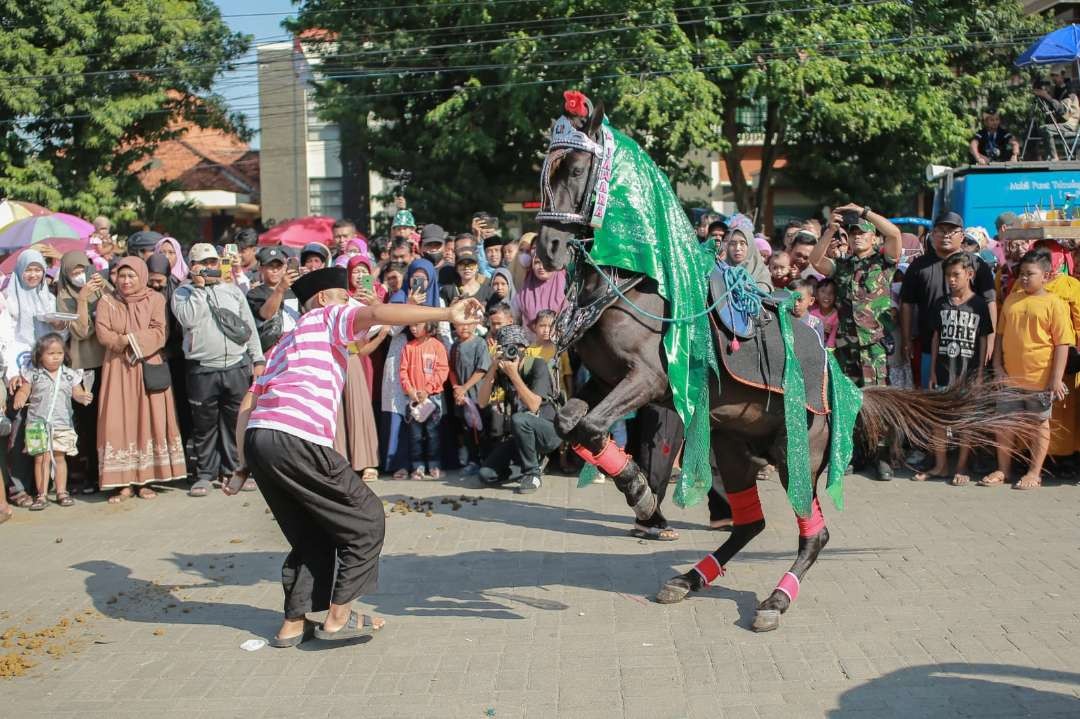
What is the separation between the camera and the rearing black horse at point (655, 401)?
18.1 feet

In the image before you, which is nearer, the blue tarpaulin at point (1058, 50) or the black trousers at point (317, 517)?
the black trousers at point (317, 517)

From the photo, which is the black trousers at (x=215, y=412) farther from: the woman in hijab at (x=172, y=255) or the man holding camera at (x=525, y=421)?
the man holding camera at (x=525, y=421)

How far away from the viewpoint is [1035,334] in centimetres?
931

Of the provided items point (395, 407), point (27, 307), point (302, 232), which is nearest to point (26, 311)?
point (27, 307)

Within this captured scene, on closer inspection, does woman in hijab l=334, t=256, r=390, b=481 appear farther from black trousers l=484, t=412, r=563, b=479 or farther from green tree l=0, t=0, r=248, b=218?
green tree l=0, t=0, r=248, b=218

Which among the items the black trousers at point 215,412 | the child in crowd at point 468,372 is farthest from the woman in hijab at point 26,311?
the child in crowd at point 468,372

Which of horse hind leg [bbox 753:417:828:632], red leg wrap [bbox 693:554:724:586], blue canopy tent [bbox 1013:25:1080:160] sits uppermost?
blue canopy tent [bbox 1013:25:1080:160]

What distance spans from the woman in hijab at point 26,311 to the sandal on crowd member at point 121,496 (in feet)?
2.60

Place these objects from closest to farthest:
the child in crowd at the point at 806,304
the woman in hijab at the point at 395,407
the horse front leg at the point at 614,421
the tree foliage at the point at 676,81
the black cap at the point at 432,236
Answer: the horse front leg at the point at 614,421 < the child in crowd at the point at 806,304 < the woman in hijab at the point at 395,407 < the black cap at the point at 432,236 < the tree foliage at the point at 676,81

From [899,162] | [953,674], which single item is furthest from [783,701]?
[899,162]

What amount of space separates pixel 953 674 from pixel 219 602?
4115mm

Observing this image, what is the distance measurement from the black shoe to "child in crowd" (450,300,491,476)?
12.0 ft

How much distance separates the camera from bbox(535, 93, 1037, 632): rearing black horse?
5.52m

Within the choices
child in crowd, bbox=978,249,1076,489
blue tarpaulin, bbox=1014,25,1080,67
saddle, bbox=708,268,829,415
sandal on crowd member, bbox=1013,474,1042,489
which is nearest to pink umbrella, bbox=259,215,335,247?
blue tarpaulin, bbox=1014,25,1080,67
